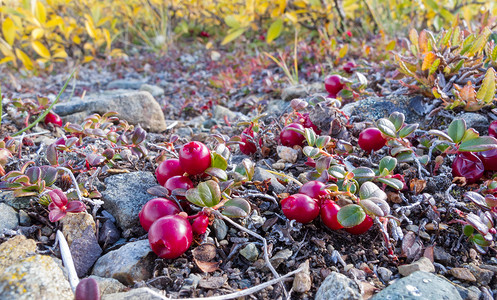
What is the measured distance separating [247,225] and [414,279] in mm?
810

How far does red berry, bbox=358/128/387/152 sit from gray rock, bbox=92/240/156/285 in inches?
55.9

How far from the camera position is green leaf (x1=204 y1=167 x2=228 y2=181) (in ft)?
5.88

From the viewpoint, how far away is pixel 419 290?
1.46m

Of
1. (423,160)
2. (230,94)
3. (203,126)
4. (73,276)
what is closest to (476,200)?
(423,160)

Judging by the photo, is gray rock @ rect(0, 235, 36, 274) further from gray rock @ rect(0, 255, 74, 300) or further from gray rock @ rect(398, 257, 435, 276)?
gray rock @ rect(398, 257, 435, 276)

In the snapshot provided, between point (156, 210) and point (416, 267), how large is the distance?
122 cm

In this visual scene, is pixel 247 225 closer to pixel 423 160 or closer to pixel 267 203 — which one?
pixel 267 203

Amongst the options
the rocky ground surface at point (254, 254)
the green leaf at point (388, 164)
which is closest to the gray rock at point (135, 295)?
the rocky ground surface at point (254, 254)

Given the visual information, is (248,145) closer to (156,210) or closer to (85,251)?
(156,210)

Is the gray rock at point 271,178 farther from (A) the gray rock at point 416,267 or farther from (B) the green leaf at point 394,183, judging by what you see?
(A) the gray rock at point 416,267

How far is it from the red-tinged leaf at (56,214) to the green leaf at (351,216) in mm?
1318

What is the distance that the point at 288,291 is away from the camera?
1625mm

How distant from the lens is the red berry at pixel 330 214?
1779 mm

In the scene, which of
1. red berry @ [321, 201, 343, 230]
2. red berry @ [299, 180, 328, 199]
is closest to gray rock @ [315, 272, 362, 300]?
red berry @ [321, 201, 343, 230]
